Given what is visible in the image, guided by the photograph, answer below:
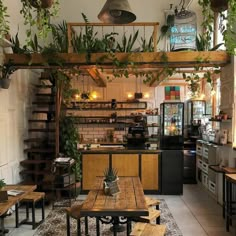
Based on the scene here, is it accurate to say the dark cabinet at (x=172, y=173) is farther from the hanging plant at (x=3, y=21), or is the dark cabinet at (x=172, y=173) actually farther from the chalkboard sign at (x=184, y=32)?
the hanging plant at (x=3, y=21)

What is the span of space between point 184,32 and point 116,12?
81.2 inches

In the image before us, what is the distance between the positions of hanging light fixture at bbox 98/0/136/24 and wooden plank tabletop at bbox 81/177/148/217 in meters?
2.01

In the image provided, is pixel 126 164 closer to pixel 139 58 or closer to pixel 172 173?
pixel 172 173

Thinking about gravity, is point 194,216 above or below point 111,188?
below

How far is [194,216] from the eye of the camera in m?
4.84

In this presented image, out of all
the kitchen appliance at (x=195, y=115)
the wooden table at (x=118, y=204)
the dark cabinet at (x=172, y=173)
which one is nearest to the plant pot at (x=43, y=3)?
the wooden table at (x=118, y=204)

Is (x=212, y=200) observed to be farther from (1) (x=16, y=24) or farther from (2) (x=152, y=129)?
Answer: (1) (x=16, y=24)

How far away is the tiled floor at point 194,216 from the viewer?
165 inches

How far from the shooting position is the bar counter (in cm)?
627

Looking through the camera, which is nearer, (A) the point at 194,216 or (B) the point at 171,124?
(A) the point at 194,216

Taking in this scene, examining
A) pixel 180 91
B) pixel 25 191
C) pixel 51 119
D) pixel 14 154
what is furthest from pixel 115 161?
pixel 180 91

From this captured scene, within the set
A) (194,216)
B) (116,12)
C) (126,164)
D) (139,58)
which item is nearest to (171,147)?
(126,164)

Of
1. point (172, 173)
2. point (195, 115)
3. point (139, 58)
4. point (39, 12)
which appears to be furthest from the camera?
point (195, 115)

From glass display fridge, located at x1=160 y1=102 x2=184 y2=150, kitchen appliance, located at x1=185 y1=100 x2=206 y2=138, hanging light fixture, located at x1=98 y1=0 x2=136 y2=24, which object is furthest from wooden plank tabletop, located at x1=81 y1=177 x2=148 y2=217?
kitchen appliance, located at x1=185 y1=100 x2=206 y2=138
